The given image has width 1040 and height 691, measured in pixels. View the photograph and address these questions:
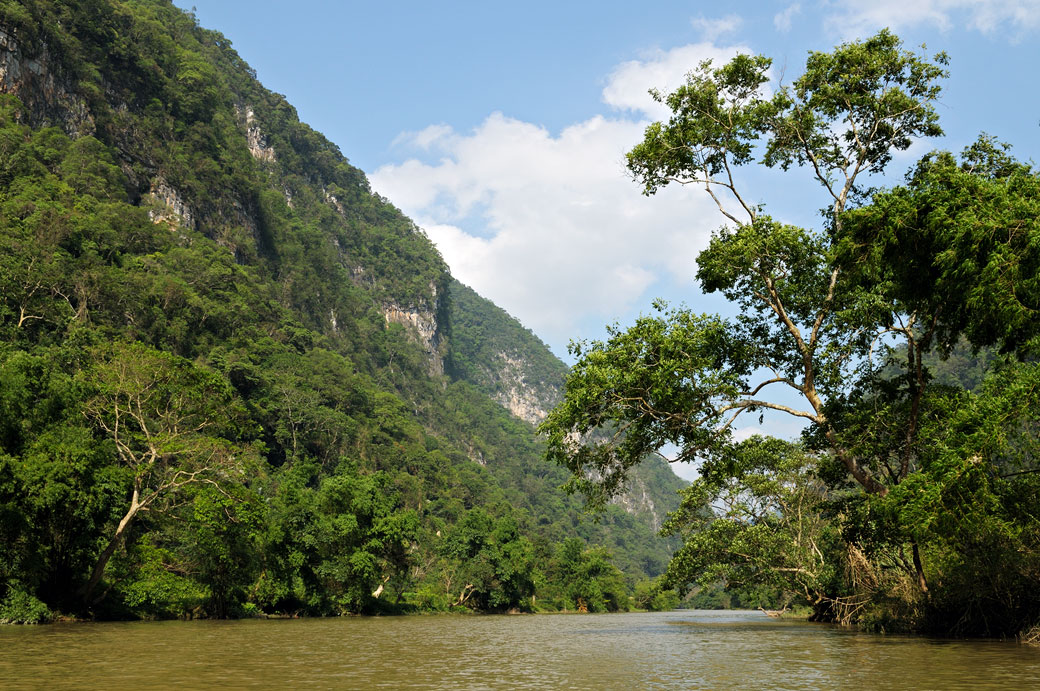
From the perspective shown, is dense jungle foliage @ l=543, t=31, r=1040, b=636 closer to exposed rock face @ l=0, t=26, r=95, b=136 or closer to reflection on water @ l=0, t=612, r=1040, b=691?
reflection on water @ l=0, t=612, r=1040, b=691

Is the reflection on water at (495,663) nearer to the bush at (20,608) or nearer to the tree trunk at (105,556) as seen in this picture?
the bush at (20,608)

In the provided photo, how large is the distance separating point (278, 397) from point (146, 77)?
62.7 m

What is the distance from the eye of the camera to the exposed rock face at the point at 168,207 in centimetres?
10369

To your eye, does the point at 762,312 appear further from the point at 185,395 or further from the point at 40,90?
the point at 40,90

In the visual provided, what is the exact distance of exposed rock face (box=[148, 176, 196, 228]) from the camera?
340ft

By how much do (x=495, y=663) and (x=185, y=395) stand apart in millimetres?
24845

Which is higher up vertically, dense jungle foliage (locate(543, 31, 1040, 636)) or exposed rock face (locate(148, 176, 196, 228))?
exposed rock face (locate(148, 176, 196, 228))

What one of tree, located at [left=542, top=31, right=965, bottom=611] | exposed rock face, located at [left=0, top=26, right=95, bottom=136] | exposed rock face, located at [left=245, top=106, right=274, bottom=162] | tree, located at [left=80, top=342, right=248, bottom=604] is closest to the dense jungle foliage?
tree, located at [left=542, top=31, right=965, bottom=611]

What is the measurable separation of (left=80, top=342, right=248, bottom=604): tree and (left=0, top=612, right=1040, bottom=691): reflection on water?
27.7 ft

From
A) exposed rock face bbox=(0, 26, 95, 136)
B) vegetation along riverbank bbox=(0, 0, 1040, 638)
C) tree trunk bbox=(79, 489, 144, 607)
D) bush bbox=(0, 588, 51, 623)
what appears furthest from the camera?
exposed rock face bbox=(0, 26, 95, 136)

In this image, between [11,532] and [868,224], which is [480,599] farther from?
[868,224]

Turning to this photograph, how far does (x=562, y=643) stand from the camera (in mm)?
26234

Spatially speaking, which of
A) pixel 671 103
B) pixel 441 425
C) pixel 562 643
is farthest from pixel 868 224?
pixel 441 425

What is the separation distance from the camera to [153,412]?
37750 millimetres
